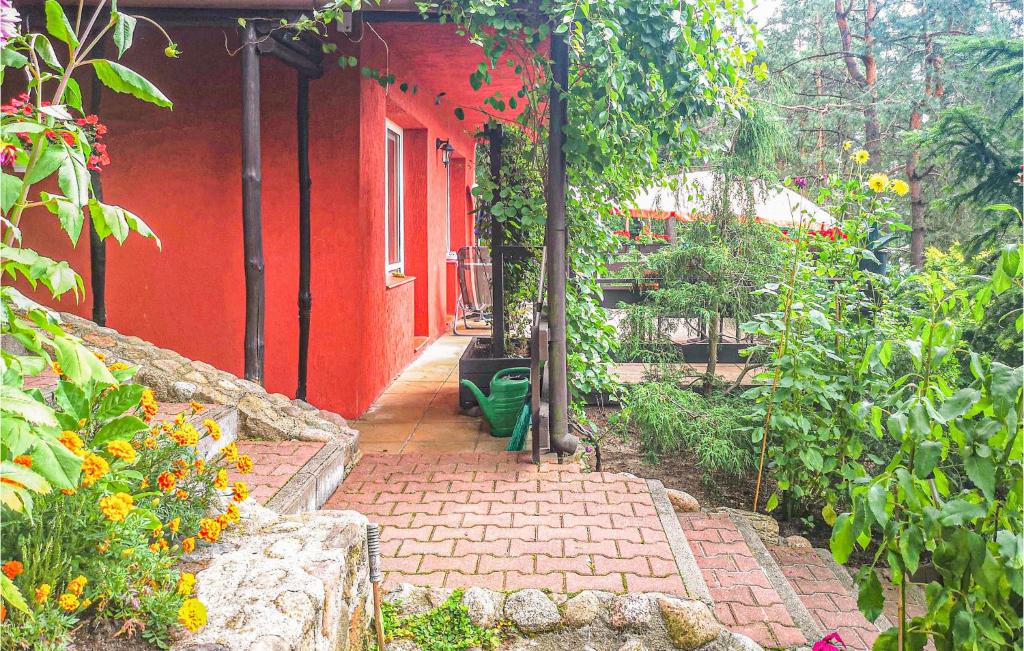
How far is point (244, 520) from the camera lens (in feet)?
8.43

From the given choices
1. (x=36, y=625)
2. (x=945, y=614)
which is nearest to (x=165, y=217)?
(x=36, y=625)

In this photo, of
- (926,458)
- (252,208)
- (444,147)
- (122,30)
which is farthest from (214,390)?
(444,147)

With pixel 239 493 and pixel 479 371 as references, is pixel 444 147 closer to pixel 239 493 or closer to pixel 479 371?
pixel 479 371

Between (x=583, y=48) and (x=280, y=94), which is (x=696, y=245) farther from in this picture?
(x=280, y=94)

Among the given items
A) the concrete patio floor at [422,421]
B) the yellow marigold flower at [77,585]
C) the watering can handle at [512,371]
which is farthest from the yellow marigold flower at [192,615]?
the watering can handle at [512,371]

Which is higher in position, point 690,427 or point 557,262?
point 557,262

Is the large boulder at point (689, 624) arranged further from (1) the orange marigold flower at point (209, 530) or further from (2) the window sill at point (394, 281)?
(2) the window sill at point (394, 281)

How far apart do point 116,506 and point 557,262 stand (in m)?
3.11

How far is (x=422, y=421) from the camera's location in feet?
18.0

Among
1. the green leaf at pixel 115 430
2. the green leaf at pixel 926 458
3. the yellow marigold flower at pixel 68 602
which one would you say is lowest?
the yellow marigold flower at pixel 68 602

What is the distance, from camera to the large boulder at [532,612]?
2.77 meters

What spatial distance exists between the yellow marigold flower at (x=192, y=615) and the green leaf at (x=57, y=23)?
1163 millimetres

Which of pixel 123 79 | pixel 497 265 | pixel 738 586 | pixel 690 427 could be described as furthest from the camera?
pixel 497 265

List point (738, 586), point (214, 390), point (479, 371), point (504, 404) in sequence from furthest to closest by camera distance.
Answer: point (479, 371) < point (504, 404) < point (214, 390) < point (738, 586)
